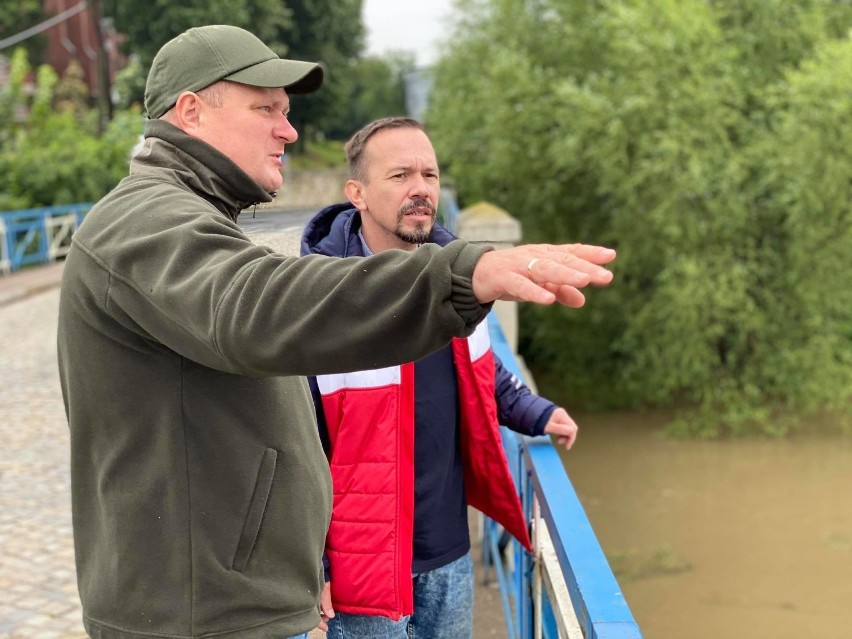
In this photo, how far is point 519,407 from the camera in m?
2.81

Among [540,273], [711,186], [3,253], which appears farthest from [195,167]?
[3,253]

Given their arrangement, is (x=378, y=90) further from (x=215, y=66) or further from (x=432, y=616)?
(x=215, y=66)

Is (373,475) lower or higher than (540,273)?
lower

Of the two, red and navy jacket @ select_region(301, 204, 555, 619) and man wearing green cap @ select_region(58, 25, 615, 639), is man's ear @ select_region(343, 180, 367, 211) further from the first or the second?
man wearing green cap @ select_region(58, 25, 615, 639)

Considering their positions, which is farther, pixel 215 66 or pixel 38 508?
pixel 38 508

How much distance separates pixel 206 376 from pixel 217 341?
26 cm

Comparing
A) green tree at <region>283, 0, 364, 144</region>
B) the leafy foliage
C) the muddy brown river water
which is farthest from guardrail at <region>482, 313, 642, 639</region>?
green tree at <region>283, 0, 364, 144</region>

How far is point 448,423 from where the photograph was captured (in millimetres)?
2590

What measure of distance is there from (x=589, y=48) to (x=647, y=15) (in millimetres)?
1863

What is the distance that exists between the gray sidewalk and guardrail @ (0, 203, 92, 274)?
593 cm

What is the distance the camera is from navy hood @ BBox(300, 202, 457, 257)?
2611mm

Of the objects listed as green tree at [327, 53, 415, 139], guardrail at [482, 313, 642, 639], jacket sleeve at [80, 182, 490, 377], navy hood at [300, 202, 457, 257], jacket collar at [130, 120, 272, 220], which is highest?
jacket collar at [130, 120, 272, 220]

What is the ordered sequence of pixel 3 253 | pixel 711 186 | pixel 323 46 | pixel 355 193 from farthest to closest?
pixel 323 46 → pixel 3 253 → pixel 711 186 → pixel 355 193

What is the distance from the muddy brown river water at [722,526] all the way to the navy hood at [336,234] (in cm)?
507
